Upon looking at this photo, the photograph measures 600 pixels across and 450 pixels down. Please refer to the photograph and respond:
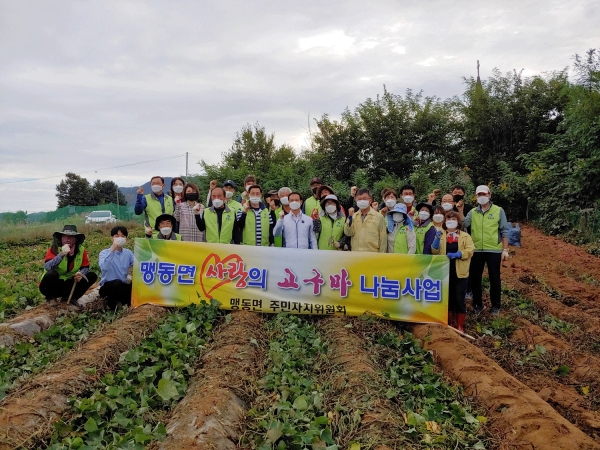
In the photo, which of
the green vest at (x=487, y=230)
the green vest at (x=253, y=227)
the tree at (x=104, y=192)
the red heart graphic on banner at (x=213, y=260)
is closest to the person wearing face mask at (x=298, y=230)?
the green vest at (x=253, y=227)

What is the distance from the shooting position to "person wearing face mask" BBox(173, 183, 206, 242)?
6.95 meters

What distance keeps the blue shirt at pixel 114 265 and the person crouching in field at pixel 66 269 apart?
1.49ft

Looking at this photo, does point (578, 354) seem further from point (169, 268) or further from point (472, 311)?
point (169, 268)

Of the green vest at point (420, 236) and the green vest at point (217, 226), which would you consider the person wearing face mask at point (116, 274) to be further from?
the green vest at point (420, 236)

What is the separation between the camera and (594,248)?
12703 millimetres

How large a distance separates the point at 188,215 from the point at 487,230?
447 cm

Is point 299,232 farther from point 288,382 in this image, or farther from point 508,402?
point 508,402

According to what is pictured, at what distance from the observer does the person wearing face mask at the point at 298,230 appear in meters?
6.59

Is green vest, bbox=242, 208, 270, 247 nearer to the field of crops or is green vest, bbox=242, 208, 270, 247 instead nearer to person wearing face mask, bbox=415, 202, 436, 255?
the field of crops

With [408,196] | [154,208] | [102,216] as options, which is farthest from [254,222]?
[102,216]

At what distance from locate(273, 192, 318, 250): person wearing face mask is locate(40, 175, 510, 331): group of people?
15 mm

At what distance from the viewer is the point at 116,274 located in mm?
6477

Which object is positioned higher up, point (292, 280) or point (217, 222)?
point (217, 222)

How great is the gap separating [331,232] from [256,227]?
45.5 inches
